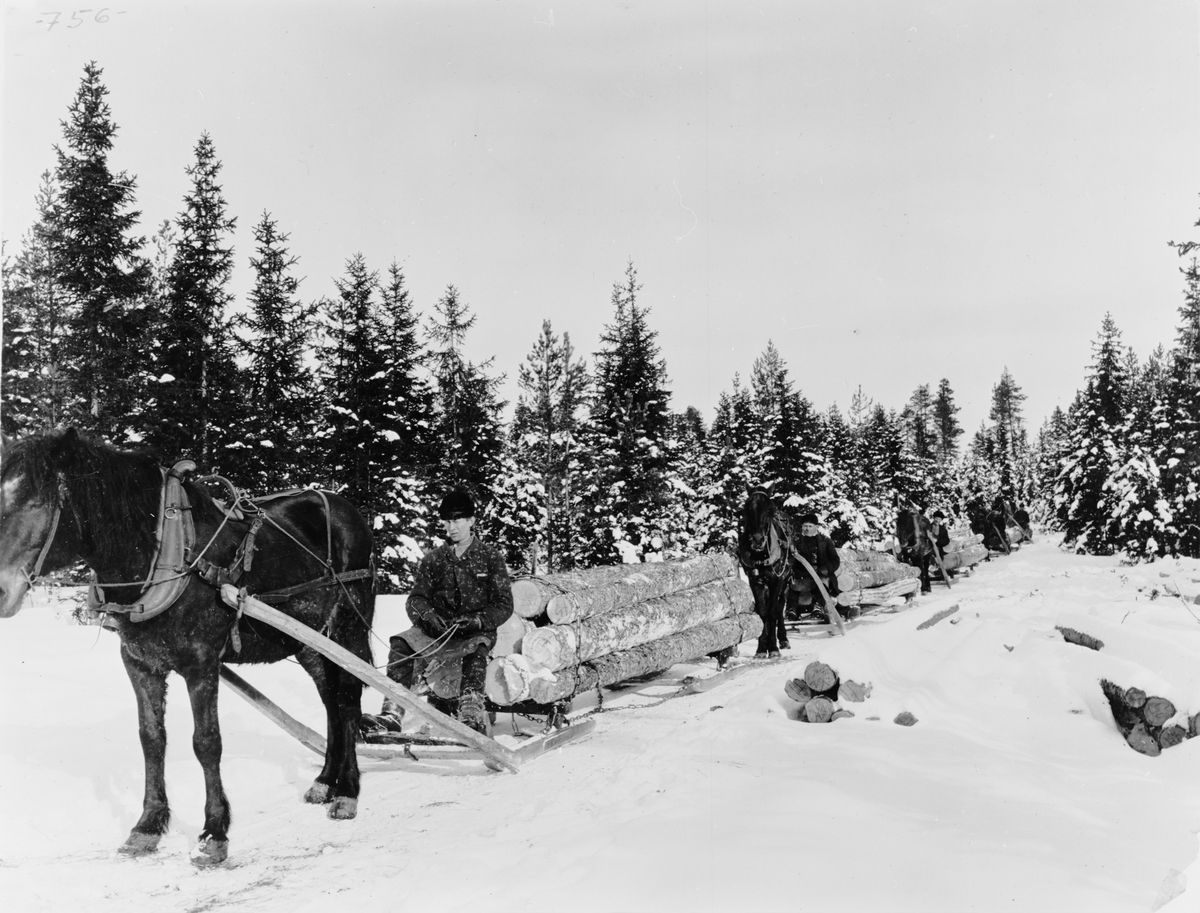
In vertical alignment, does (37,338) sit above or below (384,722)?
above

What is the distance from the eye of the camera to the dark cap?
254 inches

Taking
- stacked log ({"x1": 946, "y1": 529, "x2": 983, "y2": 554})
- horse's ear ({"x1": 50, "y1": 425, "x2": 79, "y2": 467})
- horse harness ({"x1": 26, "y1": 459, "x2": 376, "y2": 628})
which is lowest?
stacked log ({"x1": 946, "y1": 529, "x2": 983, "y2": 554})

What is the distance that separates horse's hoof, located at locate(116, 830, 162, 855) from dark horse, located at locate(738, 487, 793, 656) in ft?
26.2

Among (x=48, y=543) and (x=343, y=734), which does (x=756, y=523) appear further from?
(x=48, y=543)

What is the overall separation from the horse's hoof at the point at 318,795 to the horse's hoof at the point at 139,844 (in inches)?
44.7

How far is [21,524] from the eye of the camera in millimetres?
3961

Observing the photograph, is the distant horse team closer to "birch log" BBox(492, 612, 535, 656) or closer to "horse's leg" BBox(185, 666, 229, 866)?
"birch log" BBox(492, 612, 535, 656)

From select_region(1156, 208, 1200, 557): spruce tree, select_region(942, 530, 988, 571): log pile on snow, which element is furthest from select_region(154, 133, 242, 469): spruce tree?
select_region(1156, 208, 1200, 557): spruce tree

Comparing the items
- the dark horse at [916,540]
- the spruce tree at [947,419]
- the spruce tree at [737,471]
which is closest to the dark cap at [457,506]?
the dark horse at [916,540]

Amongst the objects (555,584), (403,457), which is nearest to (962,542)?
(403,457)

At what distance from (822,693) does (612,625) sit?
220 centimetres

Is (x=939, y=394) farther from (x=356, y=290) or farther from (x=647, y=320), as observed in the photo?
(x=356, y=290)

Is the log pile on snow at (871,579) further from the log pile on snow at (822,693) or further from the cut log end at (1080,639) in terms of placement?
the log pile on snow at (822,693)

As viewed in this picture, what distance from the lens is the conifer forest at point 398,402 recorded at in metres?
16.4
